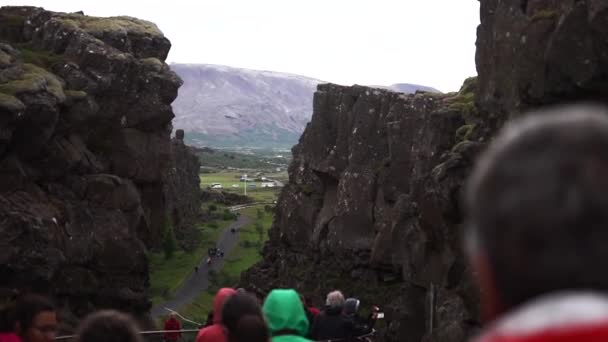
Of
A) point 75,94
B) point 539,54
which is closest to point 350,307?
point 539,54

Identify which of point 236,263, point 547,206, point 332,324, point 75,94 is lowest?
point 236,263

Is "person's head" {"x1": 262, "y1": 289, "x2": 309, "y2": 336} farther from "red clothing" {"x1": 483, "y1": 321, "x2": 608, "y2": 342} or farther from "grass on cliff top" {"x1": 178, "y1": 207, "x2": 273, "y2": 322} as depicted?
"grass on cliff top" {"x1": 178, "y1": 207, "x2": 273, "y2": 322}

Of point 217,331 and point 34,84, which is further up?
point 34,84

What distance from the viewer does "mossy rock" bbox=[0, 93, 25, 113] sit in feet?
100.0

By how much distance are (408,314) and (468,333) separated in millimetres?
12001

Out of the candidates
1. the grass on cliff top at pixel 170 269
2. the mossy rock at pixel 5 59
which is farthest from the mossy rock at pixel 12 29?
the grass on cliff top at pixel 170 269

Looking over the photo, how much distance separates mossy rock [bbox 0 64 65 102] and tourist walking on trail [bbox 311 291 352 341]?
21.0m

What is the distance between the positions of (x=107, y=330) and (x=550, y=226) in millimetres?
3733

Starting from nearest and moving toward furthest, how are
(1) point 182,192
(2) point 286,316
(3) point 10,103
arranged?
(2) point 286,316, (3) point 10,103, (1) point 182,192

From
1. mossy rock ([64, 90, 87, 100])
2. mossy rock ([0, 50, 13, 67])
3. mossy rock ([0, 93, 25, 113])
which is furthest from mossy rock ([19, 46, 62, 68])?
mossy rock ([0, 93, 25, 113])

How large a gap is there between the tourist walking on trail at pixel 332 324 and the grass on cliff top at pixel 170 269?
1674 inches

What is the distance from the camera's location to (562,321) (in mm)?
2027

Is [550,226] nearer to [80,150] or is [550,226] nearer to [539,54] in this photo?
[539,54]

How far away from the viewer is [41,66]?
37.7 m
